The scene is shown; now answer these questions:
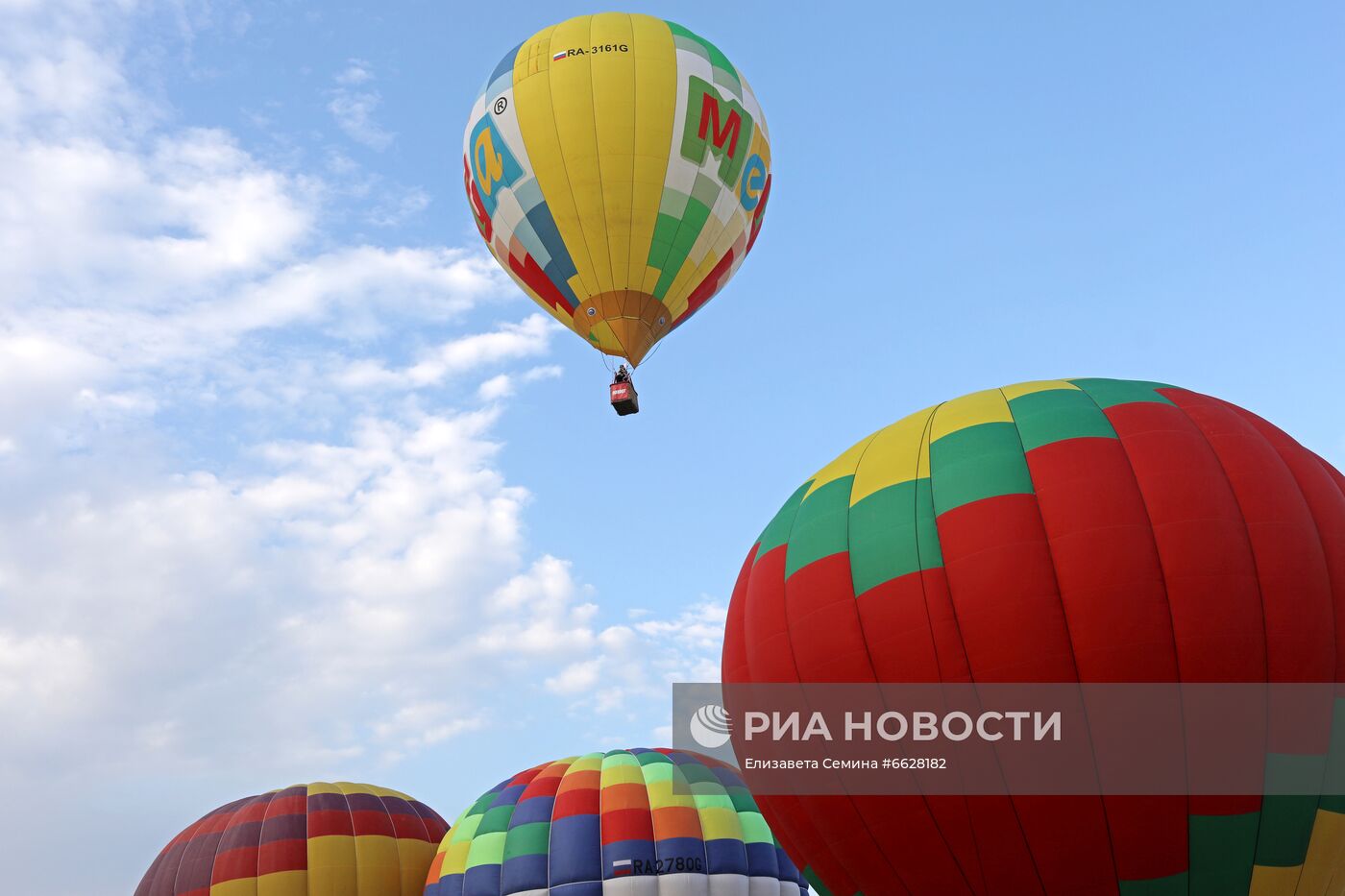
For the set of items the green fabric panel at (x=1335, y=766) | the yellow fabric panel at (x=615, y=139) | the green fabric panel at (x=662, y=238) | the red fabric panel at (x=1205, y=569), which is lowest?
the green fabric panel at (x=1335, y=766)

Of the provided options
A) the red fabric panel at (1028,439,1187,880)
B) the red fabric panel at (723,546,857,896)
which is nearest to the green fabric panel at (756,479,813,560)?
the red fabric panel at (723,546,857,896)

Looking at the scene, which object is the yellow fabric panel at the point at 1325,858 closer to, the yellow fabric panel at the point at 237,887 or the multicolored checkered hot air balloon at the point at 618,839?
the multicolored checkered hot air balloon at the point at 618,839

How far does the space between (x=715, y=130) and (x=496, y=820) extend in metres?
9.83

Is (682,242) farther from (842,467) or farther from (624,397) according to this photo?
(842,467)

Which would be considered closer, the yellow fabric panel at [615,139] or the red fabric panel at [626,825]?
the red fabric panel at [626,825]

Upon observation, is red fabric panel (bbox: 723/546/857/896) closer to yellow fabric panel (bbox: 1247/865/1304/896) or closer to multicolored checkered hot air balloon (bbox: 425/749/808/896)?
yellow fabric panel (bbox: 1247/865/1304/896)

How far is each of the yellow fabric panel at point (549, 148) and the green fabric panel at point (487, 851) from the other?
7.45 meters

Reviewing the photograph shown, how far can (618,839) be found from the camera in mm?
16406

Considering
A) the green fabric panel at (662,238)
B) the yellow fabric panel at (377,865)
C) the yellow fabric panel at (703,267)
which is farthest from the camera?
the yellow fabric panel at (377,865)

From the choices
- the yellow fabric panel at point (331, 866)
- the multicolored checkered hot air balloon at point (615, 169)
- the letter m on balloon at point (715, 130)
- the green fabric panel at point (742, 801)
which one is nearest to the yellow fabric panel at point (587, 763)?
the green fabric panel at point (742, 801)

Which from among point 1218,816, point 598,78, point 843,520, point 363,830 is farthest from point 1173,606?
point 363,830

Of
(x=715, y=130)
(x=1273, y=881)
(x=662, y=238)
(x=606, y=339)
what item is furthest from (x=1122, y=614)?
(x=715, y=130)

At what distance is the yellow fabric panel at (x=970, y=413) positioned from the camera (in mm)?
9078

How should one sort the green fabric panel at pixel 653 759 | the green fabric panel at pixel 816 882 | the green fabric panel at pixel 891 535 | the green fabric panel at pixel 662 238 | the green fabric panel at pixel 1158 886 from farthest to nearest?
the green fabric panel at pixel 662 238
the green fabric panel at pixel 653 759
the green fabric panel at pixel 816 882
the green fabric panel at pixel 891 535
the green fabric panel at pixel 1158 886
